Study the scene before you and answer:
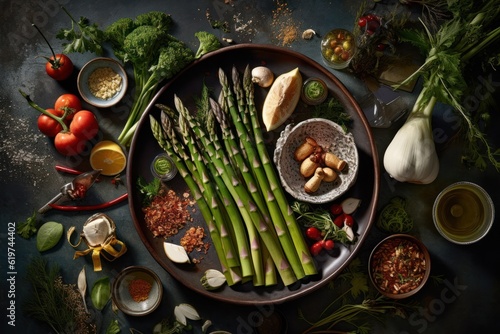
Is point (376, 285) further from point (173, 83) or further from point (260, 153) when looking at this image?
point (173, 83)

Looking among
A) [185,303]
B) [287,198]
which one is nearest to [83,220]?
[185,303]

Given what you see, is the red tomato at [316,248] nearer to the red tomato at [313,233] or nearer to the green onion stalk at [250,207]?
the red tomato at [313,233]

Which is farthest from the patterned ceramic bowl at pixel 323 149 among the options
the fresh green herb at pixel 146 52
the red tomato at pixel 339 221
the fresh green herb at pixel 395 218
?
the fresh green herb at pixel 146 52

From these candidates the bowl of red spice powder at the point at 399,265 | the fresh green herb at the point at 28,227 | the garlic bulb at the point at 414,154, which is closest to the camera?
the garlic bulb at the point at 414,154

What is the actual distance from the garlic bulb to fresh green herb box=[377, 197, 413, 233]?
0.80 feet

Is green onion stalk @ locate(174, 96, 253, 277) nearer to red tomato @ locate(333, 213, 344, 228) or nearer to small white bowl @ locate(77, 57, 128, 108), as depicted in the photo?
small white bowl @ locate(77, 57, 128, 108)

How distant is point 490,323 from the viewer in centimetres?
452

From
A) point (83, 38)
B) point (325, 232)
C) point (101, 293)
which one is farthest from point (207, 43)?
point (101, 293)

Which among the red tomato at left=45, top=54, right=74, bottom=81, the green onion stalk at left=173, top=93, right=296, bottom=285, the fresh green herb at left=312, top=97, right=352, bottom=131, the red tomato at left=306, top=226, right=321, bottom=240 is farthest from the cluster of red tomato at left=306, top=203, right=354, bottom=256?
the red tomato at left=45, top=54, right=74, bottom=81

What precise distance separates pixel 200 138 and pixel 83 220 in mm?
1285

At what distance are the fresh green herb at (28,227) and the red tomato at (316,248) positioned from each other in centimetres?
240

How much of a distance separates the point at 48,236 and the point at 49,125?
96 centimetres

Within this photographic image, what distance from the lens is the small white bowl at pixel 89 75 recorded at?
4.62m

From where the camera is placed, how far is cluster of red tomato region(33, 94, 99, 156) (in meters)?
4.48
